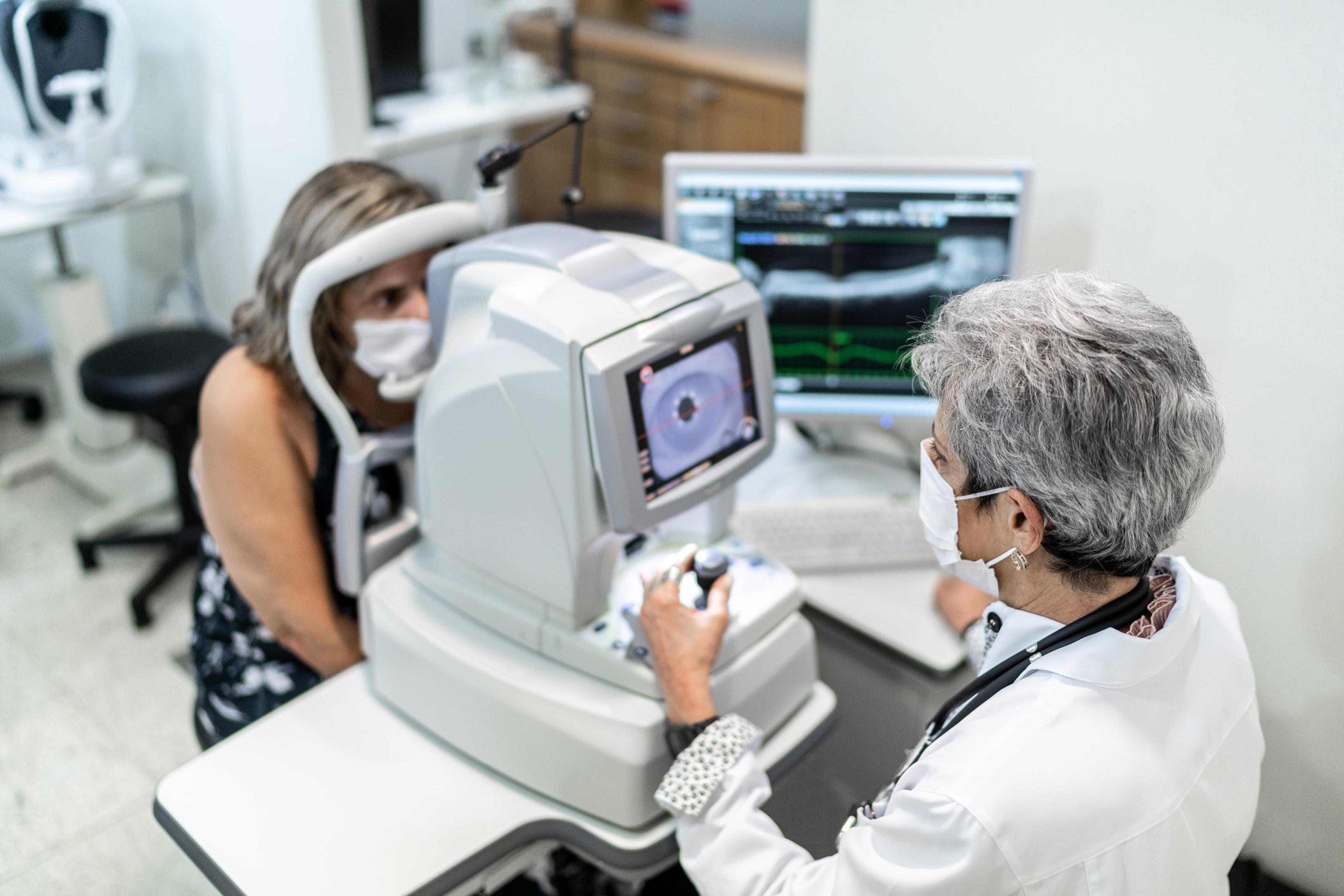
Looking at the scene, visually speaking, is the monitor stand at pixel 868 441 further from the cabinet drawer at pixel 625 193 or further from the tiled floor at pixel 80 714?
the cabinet drawer at pixel 625 193

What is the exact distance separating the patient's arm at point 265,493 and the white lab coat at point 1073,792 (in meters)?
0.72

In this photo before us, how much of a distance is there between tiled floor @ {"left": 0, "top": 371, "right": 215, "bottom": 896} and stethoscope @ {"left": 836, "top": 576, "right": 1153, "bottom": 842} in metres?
1.32

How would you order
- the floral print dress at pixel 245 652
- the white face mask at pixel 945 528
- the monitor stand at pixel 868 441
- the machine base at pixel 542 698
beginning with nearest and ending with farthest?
the white face mask at pixel 945 528 < the machine base at pixel 542 698 < the floral print dress at pixel 245 652 < the monitor stand at pixel 868 441

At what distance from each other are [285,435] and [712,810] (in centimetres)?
79

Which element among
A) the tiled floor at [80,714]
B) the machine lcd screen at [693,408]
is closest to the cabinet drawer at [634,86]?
the tiled floor at [80,714]

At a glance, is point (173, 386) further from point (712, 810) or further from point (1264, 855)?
point (1264, 855)

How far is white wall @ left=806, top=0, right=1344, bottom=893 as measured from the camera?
1345mm

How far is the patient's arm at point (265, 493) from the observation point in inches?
57.6

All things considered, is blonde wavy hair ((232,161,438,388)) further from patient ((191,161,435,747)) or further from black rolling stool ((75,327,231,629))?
black rolling stool ((75,327,231,629))

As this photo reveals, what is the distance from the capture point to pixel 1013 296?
992 millimetres

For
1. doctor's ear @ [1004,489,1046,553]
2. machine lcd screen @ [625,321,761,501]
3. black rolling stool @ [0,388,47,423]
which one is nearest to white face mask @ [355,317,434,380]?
machine lcd screen @ [625,321,761,501]

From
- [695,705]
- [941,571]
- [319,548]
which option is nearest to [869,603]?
[941,571]

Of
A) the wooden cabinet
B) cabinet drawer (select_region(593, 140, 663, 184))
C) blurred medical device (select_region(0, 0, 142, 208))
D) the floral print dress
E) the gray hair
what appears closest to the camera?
the gray hair

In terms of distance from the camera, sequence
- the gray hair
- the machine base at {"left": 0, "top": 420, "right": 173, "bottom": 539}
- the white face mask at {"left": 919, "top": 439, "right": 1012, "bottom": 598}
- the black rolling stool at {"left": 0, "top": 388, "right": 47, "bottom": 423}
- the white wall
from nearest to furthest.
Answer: the gray hair → the white face mask at {"left": 919, "top": 439, "right": 1012, "bottom": 598} → the white wall → the machine base at {"left": 0, "top": 420, "right": 173, "bottom": 539} → the black rolling stool at {"left": 0, "top": 388, "right": 47, "bottom": 423}
